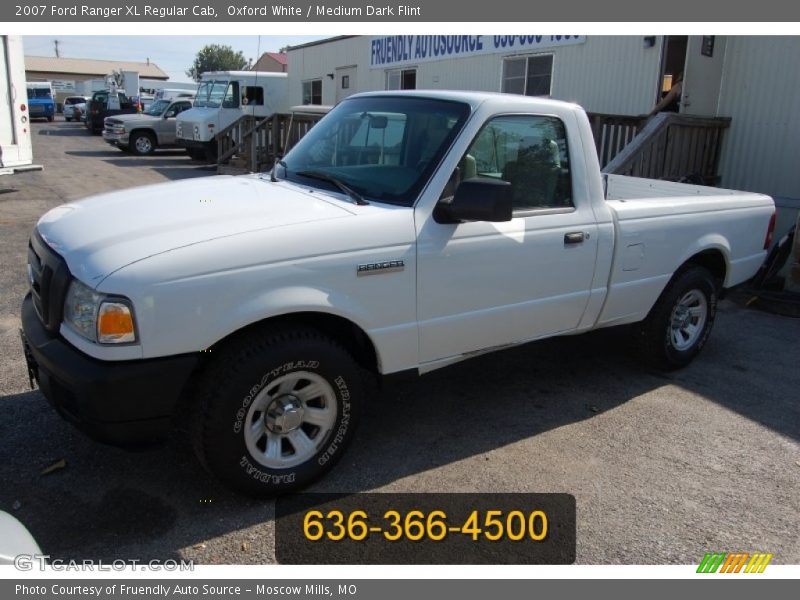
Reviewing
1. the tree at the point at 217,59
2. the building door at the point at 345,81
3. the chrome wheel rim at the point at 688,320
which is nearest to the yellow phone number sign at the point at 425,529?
the chrome wheel rim at the point at 688,320

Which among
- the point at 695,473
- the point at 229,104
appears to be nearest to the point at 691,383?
the point at 695,473

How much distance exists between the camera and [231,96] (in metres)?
20.6

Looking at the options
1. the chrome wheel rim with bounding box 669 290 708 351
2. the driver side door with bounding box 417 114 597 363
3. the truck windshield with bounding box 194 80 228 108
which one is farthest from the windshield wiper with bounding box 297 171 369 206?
the truck windshield with bounding box 194 80 228 108

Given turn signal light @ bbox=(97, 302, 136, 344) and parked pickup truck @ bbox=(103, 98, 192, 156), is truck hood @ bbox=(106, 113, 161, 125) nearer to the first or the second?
parked pickup truck @ bbox=(103, 98, 192, 156)

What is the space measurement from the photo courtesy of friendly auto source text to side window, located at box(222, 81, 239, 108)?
16.1 metres

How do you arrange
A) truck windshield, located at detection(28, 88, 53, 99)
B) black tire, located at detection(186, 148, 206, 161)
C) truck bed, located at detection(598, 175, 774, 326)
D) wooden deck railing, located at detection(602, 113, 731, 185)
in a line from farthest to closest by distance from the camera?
truck windshield, located at detection(28, 88, 53, 99) → black tire, located at detection(186, 148, 206, 161) → wooden deck railing, located at detection(602, 113, 731, 185) → truck bed, located at detection(598, 175, 774, 326)

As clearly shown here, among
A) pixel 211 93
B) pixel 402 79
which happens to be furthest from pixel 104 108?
pixel 402 79

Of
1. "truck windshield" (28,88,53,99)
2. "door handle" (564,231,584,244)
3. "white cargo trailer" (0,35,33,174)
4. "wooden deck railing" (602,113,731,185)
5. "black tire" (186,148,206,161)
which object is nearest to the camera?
"door handle" (564,231,584,244)

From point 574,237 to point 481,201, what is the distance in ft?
3.37

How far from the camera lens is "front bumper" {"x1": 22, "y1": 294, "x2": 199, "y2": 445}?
2762 millimetres

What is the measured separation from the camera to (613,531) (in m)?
3.23

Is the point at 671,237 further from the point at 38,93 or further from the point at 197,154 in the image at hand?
the point at 38,93

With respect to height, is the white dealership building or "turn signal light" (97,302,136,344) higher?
the white dealership building

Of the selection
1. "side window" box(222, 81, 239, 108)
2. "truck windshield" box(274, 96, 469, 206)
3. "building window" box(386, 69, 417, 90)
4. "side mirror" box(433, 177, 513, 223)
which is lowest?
"side mirror" box(433, 177, 513, 223)
